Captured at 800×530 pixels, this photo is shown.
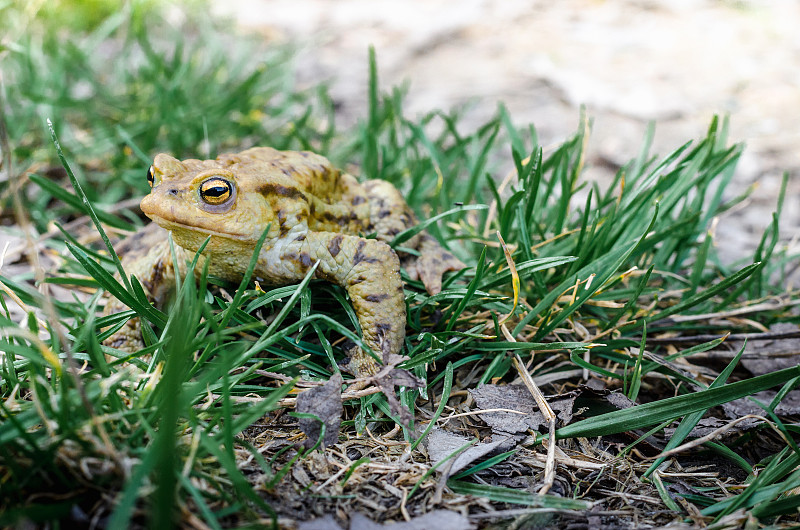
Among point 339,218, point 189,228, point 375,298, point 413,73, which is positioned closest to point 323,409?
point 375,298

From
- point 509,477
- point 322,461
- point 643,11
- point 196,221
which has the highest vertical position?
point 643,11

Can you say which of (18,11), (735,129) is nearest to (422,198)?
(735,129)

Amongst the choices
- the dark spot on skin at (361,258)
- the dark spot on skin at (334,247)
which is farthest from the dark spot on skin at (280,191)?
the dark spot on skin at (361,258)

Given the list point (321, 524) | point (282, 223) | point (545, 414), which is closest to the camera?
point (321, 524)

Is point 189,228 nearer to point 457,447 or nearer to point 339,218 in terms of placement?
point 339,218

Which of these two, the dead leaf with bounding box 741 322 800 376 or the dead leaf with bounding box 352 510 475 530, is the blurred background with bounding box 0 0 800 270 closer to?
the dead leaf with bounding box 741 322 800 376

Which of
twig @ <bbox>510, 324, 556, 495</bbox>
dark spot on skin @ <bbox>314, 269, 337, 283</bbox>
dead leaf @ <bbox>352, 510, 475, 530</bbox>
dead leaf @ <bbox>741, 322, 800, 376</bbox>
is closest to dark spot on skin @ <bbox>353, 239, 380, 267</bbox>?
dark spot on skin @ <bbox>314, 269, 337, 283</bbox>

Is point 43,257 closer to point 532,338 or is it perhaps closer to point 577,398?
point 532,338

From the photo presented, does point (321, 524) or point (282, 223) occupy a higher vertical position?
point (282, 223)

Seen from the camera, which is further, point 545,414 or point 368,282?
point 368,282
